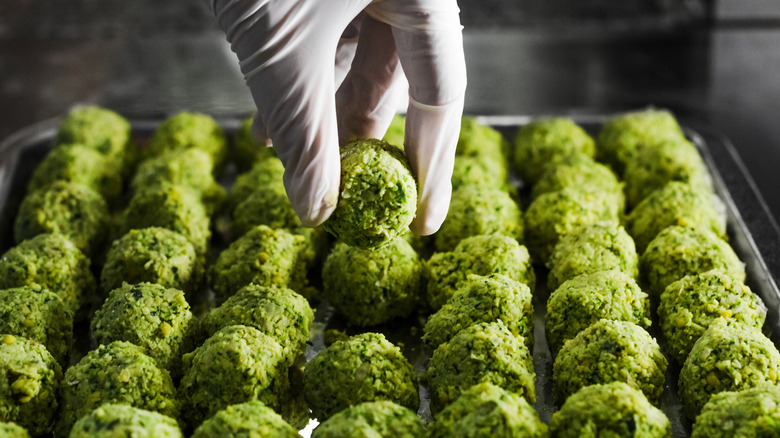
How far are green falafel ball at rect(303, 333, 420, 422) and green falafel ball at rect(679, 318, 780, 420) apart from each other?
76cm

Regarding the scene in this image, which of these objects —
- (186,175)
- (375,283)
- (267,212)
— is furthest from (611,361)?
(186,175)

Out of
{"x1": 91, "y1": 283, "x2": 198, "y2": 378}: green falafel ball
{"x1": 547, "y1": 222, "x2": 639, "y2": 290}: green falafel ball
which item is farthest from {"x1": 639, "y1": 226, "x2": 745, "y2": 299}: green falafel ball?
{"x1": 91, "y1": 283, "x2": 198, "y2": 378}: green falafel ball

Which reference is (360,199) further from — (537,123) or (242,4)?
(537,123)

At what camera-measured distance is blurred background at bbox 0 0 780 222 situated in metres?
4.74

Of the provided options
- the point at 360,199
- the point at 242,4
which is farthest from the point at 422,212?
the point at 242,4

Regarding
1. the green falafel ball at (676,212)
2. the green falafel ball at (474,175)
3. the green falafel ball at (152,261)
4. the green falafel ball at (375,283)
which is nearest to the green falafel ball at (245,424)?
the green falafel ball at (375,283)

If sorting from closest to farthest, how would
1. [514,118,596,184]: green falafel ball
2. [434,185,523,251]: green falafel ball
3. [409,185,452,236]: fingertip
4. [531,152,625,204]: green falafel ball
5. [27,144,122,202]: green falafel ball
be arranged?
[409,185,452,236]: fingertip
[434,185,523,251]: green falafel ball
[531,152,625,204]: green falafel ball
[27,144,122,202]: green falafel ball
[514,118,596,184]: green falafel ball

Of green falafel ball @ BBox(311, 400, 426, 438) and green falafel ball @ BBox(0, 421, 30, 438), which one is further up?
green falafel ball @ BBox(0, 421, 30, 438)

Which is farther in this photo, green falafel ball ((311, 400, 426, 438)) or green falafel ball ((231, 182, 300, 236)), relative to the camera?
green falafel ball ((231, 182, 300, 236))

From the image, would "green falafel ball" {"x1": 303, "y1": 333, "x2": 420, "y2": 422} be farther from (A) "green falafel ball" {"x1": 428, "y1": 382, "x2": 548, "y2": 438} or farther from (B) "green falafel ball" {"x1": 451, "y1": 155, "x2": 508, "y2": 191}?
(B) "green falafel ball" {"x1": 451, "y1": 155, "x2": 508, "y2": 191}

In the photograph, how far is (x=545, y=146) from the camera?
3719mm

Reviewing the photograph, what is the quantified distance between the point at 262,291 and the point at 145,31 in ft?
11.7

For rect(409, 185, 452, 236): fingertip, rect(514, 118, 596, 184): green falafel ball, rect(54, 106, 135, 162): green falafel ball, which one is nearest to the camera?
rect(409, 185, 452, 236): fingertip

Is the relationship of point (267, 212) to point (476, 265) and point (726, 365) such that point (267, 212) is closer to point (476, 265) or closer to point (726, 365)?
point (476, 265)
